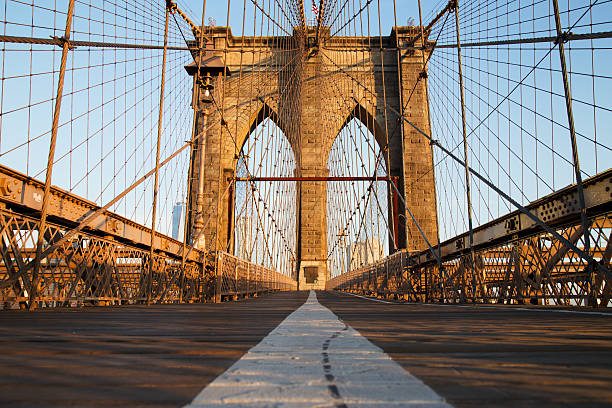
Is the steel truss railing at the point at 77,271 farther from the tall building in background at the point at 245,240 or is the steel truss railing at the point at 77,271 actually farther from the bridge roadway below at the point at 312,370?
the bridge roadway below at the point at 312,370

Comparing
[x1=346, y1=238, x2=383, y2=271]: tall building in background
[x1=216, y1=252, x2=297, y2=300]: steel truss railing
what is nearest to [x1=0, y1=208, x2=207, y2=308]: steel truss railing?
[x1=216, y1=252, x2=297, y2=300]: steel truss railing

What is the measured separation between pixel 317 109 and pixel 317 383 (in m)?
21.7

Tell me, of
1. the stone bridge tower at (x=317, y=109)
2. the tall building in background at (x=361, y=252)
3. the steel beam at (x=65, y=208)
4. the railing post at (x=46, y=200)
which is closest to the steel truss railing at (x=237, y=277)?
the steel beam at (x=65, y=208)

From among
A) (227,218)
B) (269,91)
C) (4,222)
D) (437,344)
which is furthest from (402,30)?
(437,344)

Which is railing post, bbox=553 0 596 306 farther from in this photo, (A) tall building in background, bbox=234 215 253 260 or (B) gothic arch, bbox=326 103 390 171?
(B) gothic arch, bbox=326 103 390 171

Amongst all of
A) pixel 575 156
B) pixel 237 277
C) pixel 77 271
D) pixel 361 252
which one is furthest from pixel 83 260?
pixel 361 252

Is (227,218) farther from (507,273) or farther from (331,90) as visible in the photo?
(507,273)

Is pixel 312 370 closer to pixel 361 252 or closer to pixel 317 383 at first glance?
pixel 317 383

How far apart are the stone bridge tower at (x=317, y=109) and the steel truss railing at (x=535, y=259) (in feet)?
29.4

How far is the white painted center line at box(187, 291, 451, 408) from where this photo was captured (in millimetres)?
566

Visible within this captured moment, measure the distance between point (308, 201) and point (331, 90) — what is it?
5.64 meters

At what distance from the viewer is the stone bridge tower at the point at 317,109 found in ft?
62.6

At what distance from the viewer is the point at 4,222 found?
13.5 ft

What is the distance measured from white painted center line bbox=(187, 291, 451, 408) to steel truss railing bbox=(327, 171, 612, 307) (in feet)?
11.0
